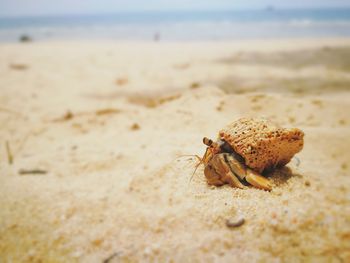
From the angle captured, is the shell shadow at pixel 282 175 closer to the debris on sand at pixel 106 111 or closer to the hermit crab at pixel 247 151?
the hermit crab at pixel 247 151

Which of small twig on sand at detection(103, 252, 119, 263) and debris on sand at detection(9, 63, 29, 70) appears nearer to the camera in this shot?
small twig on sand at detection(103, 252, 119, 263)

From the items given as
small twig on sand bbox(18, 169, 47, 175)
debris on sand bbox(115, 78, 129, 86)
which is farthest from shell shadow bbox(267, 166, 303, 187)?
debris on sand bbox(115, 78, 129, 86)

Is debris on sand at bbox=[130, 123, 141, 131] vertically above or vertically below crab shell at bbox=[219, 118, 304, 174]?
below

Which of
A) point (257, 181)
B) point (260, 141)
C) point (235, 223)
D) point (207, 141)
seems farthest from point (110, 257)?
point (260, 141)

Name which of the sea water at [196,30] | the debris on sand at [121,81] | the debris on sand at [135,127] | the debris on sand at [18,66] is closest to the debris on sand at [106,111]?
the debris on sand at [135,127]

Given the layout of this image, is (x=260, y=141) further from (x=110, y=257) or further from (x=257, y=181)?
(x=110, y=257)

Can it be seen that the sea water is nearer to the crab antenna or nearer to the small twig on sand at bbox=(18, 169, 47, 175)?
the small twig on sand at bbox=(18, 169, 47, 175)

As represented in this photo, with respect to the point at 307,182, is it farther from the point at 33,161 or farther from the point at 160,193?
the point at 33,161
